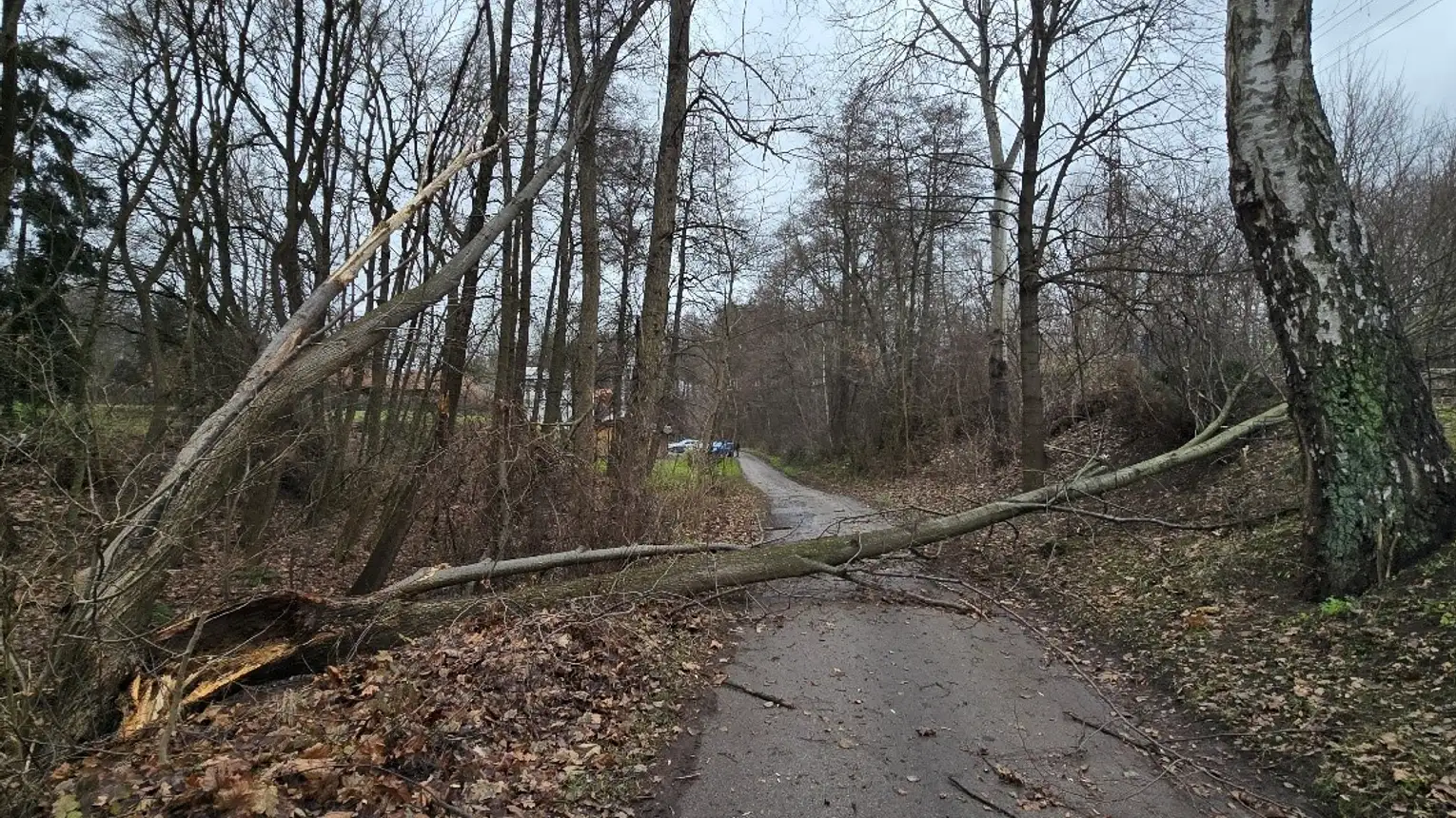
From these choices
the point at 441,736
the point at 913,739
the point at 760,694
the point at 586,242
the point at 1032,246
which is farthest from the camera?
the point at 1032,246

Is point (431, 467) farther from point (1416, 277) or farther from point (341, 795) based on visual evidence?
point (1416, 277)

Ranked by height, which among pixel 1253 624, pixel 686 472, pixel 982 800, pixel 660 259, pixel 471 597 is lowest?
pixel 982 800

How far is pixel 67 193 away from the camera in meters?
12.0

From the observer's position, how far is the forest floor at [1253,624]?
3859 millimetres

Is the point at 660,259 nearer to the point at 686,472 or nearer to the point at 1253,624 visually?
the point at 686,472

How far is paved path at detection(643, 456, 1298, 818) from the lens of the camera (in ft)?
12.6

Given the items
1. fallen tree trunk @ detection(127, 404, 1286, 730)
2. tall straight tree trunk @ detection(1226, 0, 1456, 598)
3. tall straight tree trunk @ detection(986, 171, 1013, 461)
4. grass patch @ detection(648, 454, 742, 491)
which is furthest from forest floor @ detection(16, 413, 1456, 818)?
tall straight tree trunk @ detection(986, 171, 1013, 461)

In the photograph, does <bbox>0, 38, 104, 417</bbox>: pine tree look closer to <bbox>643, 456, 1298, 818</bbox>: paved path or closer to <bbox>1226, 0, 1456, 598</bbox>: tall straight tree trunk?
<bbox>643, 456, 1298, 818</bbox>: paved path

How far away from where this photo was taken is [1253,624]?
18.0 feet

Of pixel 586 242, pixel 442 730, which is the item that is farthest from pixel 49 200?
pixel 442 730

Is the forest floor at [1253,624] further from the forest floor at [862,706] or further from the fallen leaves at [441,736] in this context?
the fallen leaves at [441,736]

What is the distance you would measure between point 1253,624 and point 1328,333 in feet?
7.24

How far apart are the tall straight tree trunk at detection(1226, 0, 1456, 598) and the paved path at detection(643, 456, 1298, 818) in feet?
7.27

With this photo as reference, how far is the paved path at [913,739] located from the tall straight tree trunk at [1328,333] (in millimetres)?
2215
